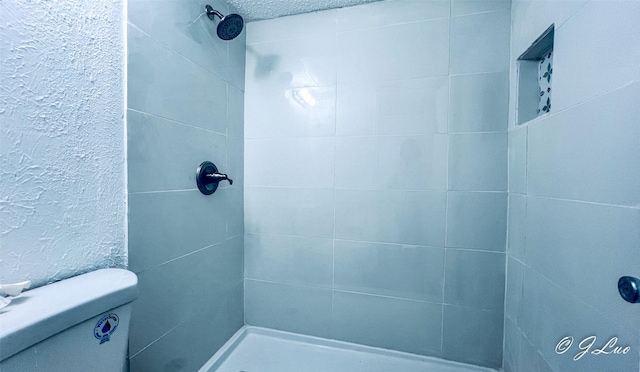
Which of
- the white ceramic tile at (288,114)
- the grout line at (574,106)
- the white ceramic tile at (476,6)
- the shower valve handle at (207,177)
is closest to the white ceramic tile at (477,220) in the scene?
the grout line at (574,106)

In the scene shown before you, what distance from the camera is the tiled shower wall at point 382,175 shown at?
113cm

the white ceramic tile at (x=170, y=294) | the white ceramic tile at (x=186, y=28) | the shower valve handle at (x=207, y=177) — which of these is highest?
the white ceramic tile at (x=186, y=28)

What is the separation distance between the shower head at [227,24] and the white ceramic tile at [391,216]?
0.85m

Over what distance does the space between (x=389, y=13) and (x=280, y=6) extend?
529 millimetres

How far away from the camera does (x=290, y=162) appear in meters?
1.36

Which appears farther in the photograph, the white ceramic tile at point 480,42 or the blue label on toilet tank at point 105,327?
the white ceramic tile at point 480,42

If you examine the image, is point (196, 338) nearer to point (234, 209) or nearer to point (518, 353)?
point (234, 209)

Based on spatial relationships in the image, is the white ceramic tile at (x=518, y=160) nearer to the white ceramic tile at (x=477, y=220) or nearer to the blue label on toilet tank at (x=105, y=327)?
the white ceramic tile at (x=477, y=220)

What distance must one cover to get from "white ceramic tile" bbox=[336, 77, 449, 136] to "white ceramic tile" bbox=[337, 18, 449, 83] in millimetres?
41

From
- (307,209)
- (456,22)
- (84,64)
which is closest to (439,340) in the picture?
(307,209)

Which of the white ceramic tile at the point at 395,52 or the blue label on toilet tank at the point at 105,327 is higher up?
the white ceramic tile at the point at 395,52

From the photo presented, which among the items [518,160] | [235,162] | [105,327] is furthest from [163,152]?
[518,160]

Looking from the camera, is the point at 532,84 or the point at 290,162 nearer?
the point at 532,84

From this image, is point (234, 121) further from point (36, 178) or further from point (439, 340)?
point (439, 340)
